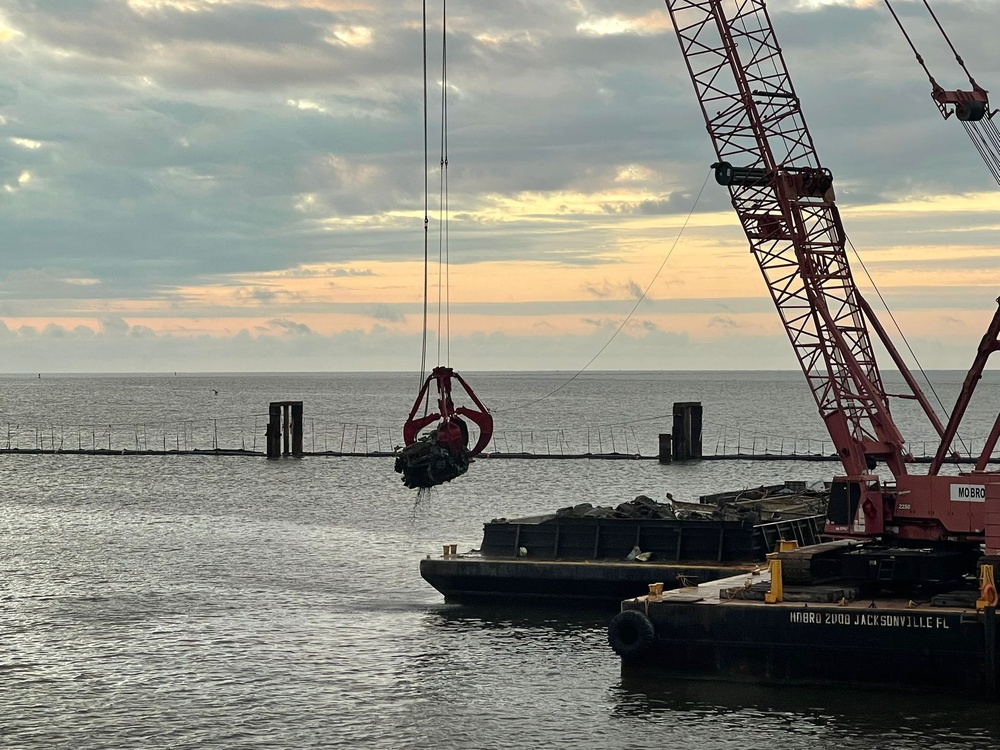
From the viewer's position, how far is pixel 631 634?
3456 cm

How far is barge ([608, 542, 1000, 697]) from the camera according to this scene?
31844 mm

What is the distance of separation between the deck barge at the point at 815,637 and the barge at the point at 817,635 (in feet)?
0.08

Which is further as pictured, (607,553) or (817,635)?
(607,553)

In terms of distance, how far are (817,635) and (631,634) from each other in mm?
4676

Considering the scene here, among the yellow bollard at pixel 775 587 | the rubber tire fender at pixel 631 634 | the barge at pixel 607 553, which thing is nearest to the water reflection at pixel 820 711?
the rubber tire fender at pixel 631 634

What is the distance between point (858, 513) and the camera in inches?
1473

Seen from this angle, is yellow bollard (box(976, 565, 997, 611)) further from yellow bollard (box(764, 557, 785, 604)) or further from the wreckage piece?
the wreckage piece

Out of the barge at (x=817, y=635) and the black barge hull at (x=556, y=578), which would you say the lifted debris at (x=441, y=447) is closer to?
the black barge hull at (x=556, y=578)

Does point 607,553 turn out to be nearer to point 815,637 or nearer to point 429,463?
point 429,463

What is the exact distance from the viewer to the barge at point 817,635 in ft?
104

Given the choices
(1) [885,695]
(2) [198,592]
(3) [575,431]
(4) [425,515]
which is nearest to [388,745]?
(1) [885,695]

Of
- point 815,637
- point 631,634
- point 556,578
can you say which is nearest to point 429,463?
point 556,578

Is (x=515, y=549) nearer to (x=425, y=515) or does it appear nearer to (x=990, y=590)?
(x=990, y=590)

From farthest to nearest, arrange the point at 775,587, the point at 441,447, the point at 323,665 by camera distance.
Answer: the point at 441,447, the point at 323,665, the point at 775,587
